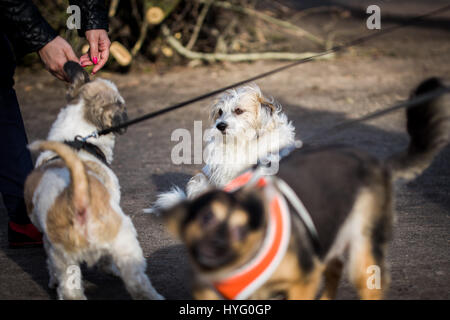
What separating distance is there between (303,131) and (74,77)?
4.05 meters

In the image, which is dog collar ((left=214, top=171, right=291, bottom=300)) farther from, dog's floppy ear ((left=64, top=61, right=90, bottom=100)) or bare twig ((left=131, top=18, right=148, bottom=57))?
bare twig ((left=131, top=18, right=148, bottom=57))

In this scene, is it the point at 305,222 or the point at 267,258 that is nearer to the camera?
the point at 267,258

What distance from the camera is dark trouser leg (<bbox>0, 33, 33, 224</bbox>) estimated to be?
3578 mm

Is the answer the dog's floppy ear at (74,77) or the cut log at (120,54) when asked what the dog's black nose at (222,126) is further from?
the cut log at (120,54)

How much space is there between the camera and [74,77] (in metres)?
3.35

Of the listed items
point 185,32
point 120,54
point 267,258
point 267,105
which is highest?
point 185,32

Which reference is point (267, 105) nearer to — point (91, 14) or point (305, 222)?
point (91, 14)

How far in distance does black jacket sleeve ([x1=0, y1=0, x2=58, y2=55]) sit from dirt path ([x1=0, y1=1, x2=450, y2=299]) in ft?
5.82

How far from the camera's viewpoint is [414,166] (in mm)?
Answer: 2789

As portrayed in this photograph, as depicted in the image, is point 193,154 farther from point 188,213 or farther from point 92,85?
point 188,213

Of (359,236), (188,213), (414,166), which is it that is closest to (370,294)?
(359,236)

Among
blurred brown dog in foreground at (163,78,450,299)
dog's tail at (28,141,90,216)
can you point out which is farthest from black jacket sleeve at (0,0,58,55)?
blurred brown dog in foreground at (163,78,450,299)

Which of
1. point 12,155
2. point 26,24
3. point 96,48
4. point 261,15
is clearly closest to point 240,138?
point 96,48

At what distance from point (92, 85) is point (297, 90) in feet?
19.4
